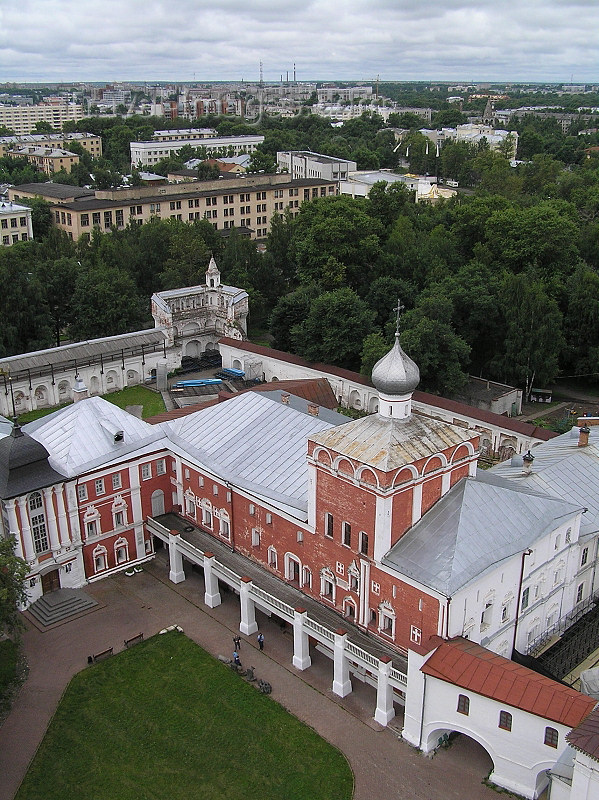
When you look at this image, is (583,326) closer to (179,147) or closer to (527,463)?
(527,463)

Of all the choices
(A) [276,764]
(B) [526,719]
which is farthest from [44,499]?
(B) [526,719]

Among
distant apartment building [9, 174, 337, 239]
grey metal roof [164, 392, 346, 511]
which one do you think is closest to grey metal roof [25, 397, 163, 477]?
grey metal roof [164, 392, 346, 511]

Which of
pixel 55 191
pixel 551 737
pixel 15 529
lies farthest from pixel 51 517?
pixel 55 191

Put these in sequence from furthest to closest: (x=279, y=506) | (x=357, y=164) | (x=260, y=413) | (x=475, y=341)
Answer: (x=357, y=164) < (x=475, y=341) < (x=260, y=413) < (x=279, y=506)

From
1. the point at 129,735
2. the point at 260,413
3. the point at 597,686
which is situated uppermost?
the point at 260,413

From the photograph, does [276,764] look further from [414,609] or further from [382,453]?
[382,453]

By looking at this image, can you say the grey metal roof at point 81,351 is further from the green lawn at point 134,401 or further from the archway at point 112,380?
the green lawn at point 134,401

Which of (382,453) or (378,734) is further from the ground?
(382,453)

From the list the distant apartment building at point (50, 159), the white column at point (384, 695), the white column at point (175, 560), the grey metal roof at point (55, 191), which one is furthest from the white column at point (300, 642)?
the distant apartment building at point (50, 159)
